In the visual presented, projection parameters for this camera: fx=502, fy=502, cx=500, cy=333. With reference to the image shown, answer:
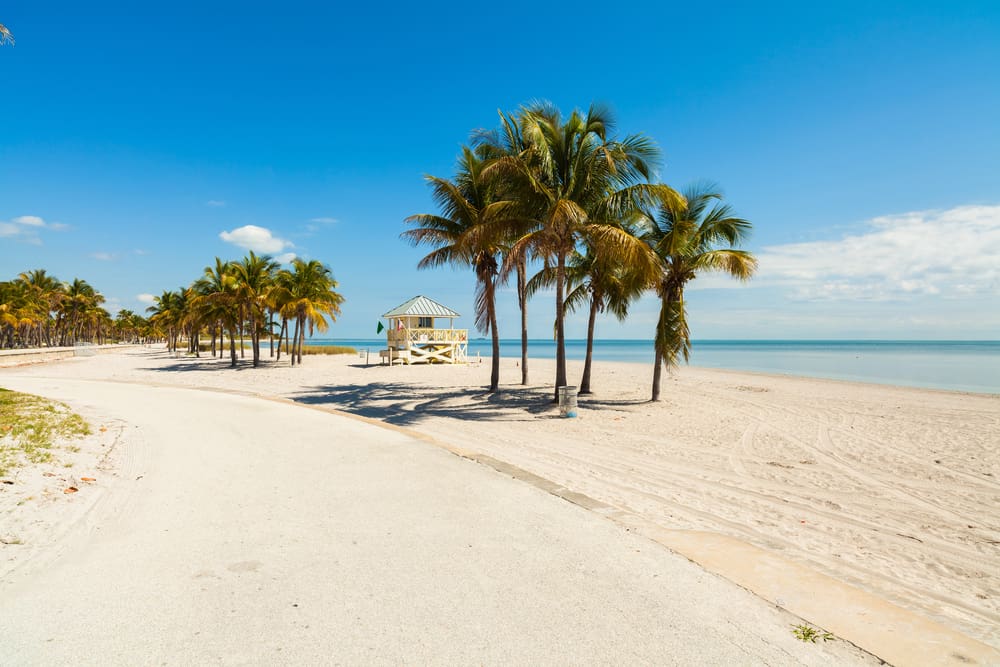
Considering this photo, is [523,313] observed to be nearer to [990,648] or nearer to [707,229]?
[707,229]

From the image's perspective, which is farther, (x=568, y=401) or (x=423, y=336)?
(x=423, y=336)

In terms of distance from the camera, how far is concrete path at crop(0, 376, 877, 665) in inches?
104

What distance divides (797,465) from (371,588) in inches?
293

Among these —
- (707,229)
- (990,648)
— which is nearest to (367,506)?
(990,648)

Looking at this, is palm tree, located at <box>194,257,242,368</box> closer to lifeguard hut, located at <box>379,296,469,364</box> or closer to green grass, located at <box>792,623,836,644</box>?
lifeguard hut, located at <box>379,296,469,364</box>

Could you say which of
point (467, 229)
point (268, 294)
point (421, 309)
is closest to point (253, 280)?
point (268, 294)

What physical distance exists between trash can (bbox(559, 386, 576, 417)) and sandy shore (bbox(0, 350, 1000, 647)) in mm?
356

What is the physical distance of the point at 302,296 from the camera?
31438 millimetres

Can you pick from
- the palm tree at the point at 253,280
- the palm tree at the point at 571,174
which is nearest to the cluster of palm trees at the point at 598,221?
the palm tree at the point at 571,174

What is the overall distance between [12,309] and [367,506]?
2545 inches

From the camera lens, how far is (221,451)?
745 centimetres

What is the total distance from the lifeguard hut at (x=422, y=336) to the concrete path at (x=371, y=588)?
26016mm

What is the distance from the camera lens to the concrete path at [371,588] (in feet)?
8.68

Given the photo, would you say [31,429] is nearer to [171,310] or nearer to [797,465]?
[797,465]
